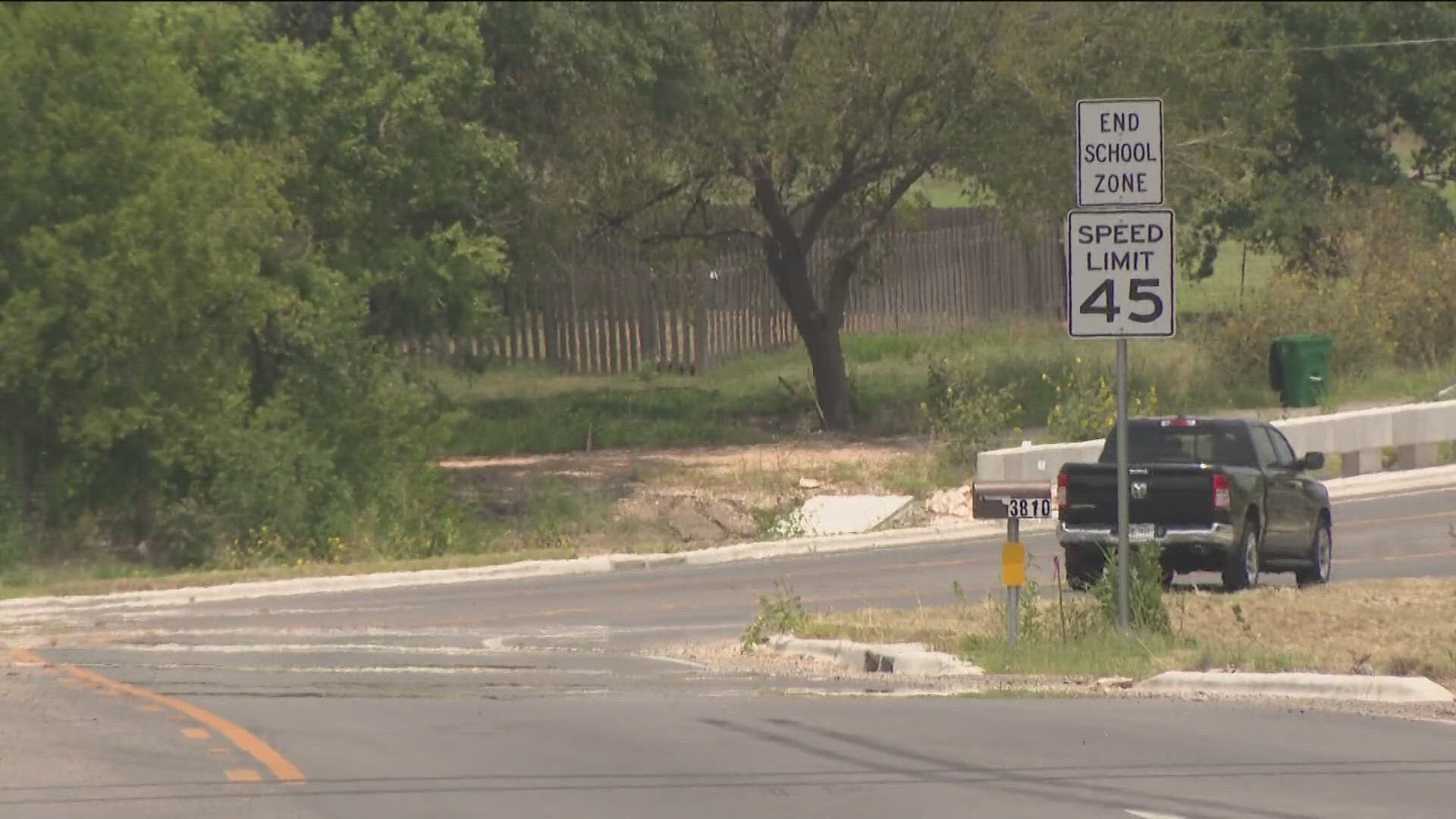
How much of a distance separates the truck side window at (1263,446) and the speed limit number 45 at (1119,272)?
19.5 feet

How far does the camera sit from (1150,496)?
19.2 m

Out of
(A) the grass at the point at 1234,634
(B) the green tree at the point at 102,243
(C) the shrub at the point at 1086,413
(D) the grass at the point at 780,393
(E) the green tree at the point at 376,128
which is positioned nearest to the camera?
(A) the grass at the point at 1234,634

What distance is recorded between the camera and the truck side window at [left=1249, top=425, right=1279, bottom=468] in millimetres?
20469

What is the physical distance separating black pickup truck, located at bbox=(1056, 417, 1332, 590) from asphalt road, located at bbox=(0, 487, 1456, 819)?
128 inches

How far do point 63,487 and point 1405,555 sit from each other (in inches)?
652

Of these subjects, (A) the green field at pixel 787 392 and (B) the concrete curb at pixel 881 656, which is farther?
(A) the green field at pixel 787 392

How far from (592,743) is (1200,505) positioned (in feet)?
29.0

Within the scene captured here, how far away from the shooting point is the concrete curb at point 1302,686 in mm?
12797

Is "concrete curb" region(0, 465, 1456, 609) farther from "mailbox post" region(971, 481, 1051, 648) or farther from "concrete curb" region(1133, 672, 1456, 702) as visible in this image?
"concrete curb" region(1133, 672, 1456, 702)

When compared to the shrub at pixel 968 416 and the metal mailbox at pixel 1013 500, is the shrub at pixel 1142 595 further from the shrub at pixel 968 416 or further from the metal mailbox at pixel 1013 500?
the shrub at pixel 968 416

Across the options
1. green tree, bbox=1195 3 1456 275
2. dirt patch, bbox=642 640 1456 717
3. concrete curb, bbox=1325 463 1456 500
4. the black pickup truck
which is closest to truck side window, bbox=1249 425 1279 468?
the black pickup truck

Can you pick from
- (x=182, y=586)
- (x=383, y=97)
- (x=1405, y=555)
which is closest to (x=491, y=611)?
(x=182, y=586)

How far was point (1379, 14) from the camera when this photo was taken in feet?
147

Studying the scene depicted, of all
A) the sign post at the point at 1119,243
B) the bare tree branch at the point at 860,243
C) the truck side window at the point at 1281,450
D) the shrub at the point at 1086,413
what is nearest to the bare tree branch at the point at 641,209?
the bare tree branch at the point at 860,243
